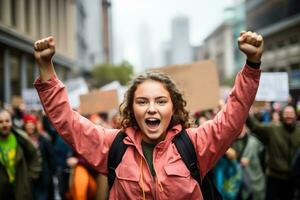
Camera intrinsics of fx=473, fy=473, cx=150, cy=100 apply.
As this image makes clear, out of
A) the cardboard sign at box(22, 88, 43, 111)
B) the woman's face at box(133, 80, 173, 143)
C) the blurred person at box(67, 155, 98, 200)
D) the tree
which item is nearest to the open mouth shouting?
the woman's face at box(133, 80, 173, 143)

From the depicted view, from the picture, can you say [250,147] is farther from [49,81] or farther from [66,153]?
[49,81]

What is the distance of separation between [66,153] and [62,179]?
1.85 feet

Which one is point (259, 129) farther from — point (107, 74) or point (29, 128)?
point (107, 74)

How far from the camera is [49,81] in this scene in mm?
2369

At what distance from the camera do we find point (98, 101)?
293 inches

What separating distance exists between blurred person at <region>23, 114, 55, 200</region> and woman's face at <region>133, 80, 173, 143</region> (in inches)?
158

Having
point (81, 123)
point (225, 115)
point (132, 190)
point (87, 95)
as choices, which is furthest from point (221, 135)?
point (87, 95)

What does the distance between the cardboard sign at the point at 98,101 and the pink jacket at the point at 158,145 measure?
16.1 feet

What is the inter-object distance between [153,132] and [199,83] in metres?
3.25

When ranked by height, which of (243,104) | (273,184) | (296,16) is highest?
(296,16)

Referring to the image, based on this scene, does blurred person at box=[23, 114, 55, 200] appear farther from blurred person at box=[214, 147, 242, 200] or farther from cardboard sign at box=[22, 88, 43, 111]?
cardboard sign at box=[22, 88, 43, 111]

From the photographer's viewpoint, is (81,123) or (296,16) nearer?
(81,123)

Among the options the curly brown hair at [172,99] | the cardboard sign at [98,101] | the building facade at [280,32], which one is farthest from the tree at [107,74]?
the curly brown hair at [172,99]

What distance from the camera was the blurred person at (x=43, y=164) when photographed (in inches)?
249
